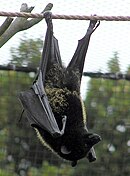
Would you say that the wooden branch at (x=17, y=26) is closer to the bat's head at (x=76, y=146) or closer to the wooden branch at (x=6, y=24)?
the wooden branch at (x=6, y=24)

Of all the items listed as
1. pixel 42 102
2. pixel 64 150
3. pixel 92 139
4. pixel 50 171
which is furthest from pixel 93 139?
pixel 50 171

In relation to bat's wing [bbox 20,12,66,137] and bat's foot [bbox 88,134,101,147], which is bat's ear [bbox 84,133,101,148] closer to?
bat's foot [bbox 88,134,101,147]

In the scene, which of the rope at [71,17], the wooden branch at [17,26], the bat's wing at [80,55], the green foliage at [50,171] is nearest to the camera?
the rope at [71,17]

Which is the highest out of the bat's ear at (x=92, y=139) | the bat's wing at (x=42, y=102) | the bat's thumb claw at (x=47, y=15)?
the bat's thumb claw at (x=47, y=15)

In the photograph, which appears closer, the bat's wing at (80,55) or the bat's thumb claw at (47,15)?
the bat's thumb claw at (47,15)

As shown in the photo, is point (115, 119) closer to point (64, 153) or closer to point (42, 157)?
point (42, 157)

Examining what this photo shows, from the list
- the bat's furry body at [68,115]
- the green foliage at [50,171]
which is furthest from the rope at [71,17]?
the green foliage at [50,171]

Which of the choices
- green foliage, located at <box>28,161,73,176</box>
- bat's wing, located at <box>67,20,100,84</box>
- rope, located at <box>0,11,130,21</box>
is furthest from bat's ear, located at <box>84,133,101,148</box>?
green foliage, located at <box>28,161,73,176</box>

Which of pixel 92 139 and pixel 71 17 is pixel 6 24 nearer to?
pixel 71 17
